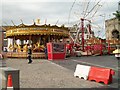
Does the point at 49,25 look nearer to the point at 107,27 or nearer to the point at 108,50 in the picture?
the point at 108,50

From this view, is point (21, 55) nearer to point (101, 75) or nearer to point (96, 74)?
point (96, 74)

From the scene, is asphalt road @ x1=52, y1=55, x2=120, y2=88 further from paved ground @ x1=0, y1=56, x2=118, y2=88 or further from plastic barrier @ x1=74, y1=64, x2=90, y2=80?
plastic barrier @ x1=74, y1=64, x2=90, y2=80

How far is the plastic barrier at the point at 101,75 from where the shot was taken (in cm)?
1048

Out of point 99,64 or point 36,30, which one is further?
point 36,30

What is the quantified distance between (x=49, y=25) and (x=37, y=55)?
419cm

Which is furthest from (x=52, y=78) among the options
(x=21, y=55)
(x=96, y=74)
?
(x=21, y=55)

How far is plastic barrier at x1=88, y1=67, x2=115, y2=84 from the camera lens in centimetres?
1048

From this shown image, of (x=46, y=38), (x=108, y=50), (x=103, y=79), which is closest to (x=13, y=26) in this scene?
(x=46, y=38)

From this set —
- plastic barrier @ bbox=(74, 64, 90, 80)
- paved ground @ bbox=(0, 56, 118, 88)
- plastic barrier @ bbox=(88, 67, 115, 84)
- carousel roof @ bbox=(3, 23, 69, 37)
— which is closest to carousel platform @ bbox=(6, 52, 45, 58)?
carousel roof @ bbox=(3, 23, 69, 37)

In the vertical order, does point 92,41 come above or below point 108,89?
above

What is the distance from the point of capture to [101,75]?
1080cm

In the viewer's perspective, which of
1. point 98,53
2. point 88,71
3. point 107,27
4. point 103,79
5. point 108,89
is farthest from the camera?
point 107,27

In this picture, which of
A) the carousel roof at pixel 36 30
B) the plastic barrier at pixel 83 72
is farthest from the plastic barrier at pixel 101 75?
the carousel roof at pixel 36 30

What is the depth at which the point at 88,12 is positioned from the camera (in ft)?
193
